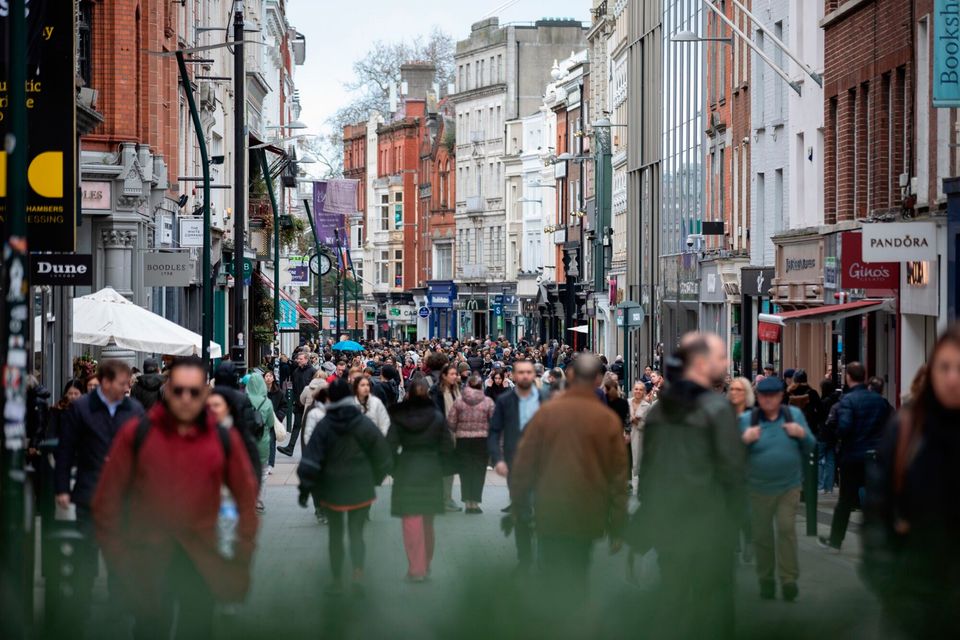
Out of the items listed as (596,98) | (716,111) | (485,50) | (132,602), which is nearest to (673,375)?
(132,602)

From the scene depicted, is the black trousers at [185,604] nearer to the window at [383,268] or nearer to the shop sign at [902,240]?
the shop sign at [902,240]

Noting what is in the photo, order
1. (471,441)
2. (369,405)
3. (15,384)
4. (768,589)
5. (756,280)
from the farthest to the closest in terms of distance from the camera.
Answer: (756,280), (471,441), (369,405), (768,589), (15,384)

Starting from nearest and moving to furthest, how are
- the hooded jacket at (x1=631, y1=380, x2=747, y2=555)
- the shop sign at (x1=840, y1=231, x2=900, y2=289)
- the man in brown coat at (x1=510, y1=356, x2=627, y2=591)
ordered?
1. the hooded jacket at (x1=631, y1=380, x2=747, y2=555)
2. the man in brown coat at (x1=510, y1=356, x2=627, y2=591)
3. the shop sign at (x1=840, y1=231, x2=900, y2=289)

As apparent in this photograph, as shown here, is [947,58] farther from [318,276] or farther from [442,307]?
[442,307]

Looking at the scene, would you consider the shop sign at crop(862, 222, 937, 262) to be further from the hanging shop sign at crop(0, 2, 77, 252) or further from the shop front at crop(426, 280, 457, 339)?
the shop front at crop(426, 280, 457, 339)

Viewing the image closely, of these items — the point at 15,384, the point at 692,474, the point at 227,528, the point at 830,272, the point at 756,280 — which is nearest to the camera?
the point at 227,528

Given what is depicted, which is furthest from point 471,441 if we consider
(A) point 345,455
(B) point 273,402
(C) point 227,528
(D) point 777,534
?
(C) point 227,528

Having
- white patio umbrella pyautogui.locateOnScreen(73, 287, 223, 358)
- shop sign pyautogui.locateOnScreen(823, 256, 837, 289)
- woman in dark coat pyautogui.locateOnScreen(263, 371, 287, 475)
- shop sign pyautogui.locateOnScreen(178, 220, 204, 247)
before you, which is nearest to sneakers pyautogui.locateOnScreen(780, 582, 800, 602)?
woman in dark coat pyautogui.locateOnScreen(263, 371, 287, 475)

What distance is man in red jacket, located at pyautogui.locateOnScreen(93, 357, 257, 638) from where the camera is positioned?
8969 mm

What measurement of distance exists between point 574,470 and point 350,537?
3438 mm

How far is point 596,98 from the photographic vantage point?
8231cm

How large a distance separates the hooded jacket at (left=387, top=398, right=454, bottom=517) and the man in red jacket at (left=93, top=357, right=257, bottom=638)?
16.3 feet

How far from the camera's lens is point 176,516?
8969 mm

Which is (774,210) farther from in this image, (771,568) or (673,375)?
(673,375)
